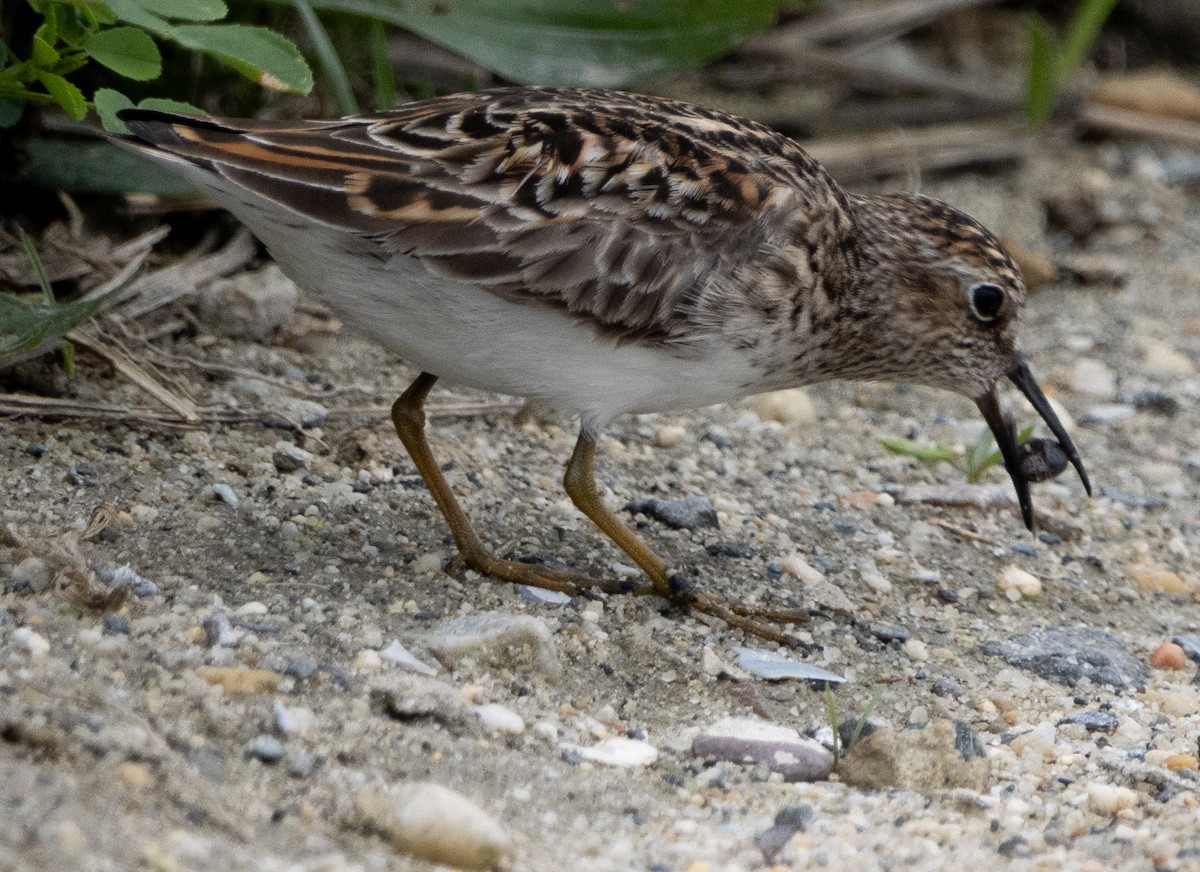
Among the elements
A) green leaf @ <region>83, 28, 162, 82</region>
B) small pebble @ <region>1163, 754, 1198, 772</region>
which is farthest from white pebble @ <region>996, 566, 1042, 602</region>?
green leaf @ <region>83, 28, 162, 82</region>

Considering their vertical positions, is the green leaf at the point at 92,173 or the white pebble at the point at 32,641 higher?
the green leaf at the point at 92,173

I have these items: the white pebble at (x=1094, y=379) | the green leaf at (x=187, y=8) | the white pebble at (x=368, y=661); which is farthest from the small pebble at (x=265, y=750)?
the white pebble at (x=1094, y=379)

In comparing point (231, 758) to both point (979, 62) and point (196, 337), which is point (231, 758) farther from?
point (979, 62)

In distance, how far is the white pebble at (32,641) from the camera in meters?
3.63

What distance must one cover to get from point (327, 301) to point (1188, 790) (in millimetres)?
2674

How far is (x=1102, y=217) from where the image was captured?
854 centimetres

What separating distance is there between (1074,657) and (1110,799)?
0.96 meters

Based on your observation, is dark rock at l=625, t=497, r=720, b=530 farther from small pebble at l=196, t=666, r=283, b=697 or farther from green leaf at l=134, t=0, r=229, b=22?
green leaf at l=134, t=0, r=229, b=22

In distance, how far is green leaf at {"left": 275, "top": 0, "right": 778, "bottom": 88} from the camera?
6238mm

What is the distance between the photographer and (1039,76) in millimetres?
8547

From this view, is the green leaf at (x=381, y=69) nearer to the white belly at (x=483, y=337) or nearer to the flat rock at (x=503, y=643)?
the white belly at (x=483, y=337)

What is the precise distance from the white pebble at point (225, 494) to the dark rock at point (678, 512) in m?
1.38

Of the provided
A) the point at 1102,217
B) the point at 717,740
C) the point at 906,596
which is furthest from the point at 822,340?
the point at 1102,217

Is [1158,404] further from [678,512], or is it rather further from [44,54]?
[44,54]
